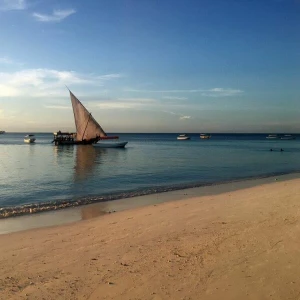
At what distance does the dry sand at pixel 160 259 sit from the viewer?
4801mm

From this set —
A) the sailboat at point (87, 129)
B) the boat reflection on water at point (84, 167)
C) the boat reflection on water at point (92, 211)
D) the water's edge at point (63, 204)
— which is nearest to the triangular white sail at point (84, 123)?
the sailboat at point (87, 129)

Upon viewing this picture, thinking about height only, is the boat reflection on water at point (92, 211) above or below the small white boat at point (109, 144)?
below

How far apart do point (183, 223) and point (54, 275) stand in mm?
4215

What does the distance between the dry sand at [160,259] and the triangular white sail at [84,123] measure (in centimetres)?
6382

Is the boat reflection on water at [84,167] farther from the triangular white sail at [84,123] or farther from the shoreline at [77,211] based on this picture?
the triangular white sail at [84,123]

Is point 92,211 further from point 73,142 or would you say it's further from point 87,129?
point 73,142

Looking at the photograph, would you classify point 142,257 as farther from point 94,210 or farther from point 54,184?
point 54,184

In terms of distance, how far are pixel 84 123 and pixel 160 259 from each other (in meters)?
69.4

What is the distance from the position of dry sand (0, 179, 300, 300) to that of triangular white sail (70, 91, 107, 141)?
63.8 meters

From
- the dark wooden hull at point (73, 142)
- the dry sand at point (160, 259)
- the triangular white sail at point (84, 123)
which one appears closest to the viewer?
the dry sand at point (160, 259)

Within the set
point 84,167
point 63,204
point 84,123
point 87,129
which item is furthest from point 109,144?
point 63,204

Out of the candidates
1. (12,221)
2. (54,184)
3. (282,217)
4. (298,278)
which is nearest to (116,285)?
(298,278)

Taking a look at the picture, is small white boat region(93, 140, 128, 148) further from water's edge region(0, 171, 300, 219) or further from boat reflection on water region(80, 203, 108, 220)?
boat reflection on water region(80, 203, 108, 220)

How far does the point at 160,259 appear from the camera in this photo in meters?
5.96
